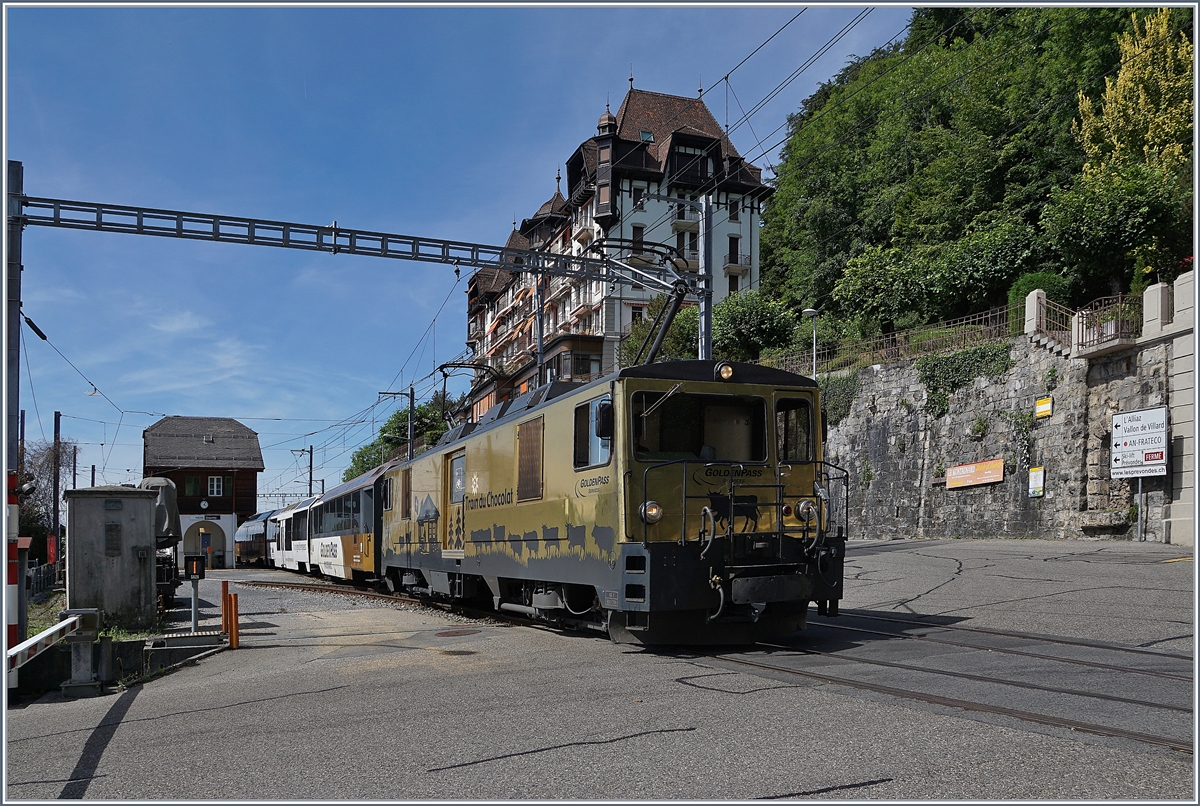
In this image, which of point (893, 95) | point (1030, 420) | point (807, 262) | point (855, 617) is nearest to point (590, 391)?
point (855, 617)

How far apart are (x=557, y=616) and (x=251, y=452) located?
205ft

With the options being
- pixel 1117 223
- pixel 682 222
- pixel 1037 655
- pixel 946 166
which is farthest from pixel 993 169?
pixel 1037 655

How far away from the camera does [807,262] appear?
4644 cm

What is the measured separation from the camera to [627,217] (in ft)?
180

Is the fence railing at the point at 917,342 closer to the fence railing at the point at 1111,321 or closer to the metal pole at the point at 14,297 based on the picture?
the fence railing at the point at 1111,321

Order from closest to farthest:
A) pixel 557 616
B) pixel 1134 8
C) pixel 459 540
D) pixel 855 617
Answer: pixel 557 616 → pixel 855 617 → pixel 459 540 → pixel 1134 8

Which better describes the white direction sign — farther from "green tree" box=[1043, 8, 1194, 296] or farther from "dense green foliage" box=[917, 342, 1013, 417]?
"green tree" box=[1043, 8, 1194, 296]

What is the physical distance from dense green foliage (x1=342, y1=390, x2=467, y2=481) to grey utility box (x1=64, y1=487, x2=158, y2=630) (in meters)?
46.8

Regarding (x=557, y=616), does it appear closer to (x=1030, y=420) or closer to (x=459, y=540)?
(x=459, y=540)

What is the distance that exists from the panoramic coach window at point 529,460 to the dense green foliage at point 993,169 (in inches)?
460

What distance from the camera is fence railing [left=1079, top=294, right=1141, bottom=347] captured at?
22375mm

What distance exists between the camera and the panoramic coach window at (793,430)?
10438mm

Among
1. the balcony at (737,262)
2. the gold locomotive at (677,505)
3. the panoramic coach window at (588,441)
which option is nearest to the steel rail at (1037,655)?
the gold locomotive at (677,505)

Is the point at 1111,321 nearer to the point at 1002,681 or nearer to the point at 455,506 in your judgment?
the point at 455,506
